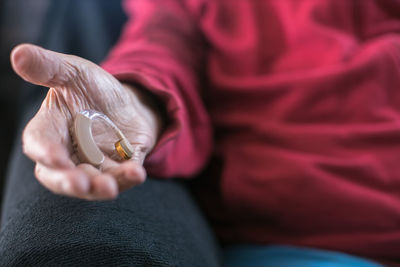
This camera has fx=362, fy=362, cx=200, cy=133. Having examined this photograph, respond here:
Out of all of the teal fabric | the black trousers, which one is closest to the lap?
the black trousers

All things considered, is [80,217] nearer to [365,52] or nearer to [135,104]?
[135,104]

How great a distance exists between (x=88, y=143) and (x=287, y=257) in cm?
36

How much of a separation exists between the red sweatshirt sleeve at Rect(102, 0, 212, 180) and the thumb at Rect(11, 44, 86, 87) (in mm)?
71

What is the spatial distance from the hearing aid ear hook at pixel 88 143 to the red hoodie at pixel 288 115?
12 centimetres

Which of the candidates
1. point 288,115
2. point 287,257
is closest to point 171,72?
point 288,115

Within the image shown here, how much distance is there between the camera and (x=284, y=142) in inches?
22.1

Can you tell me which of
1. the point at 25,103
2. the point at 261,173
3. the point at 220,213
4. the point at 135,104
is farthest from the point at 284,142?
the point at 25,103

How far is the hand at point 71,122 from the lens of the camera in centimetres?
26

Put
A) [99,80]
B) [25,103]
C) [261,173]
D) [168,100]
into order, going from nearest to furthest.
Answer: [99,80]
[168,100]
[261,173]
[25,103]

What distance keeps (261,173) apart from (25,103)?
0.48 m

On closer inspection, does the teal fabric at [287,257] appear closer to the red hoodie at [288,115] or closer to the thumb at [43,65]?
the red hoodie at [288,115]

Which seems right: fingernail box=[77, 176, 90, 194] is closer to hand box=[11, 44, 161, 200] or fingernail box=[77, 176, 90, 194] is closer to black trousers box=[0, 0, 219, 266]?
hand box=[11, 44, 161, 200]

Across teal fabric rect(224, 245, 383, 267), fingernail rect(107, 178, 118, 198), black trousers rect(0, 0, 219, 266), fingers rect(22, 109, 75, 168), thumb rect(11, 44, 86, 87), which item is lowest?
teal fabric rect(224, 245, 383, 267)

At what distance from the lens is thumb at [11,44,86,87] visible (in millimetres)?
273
